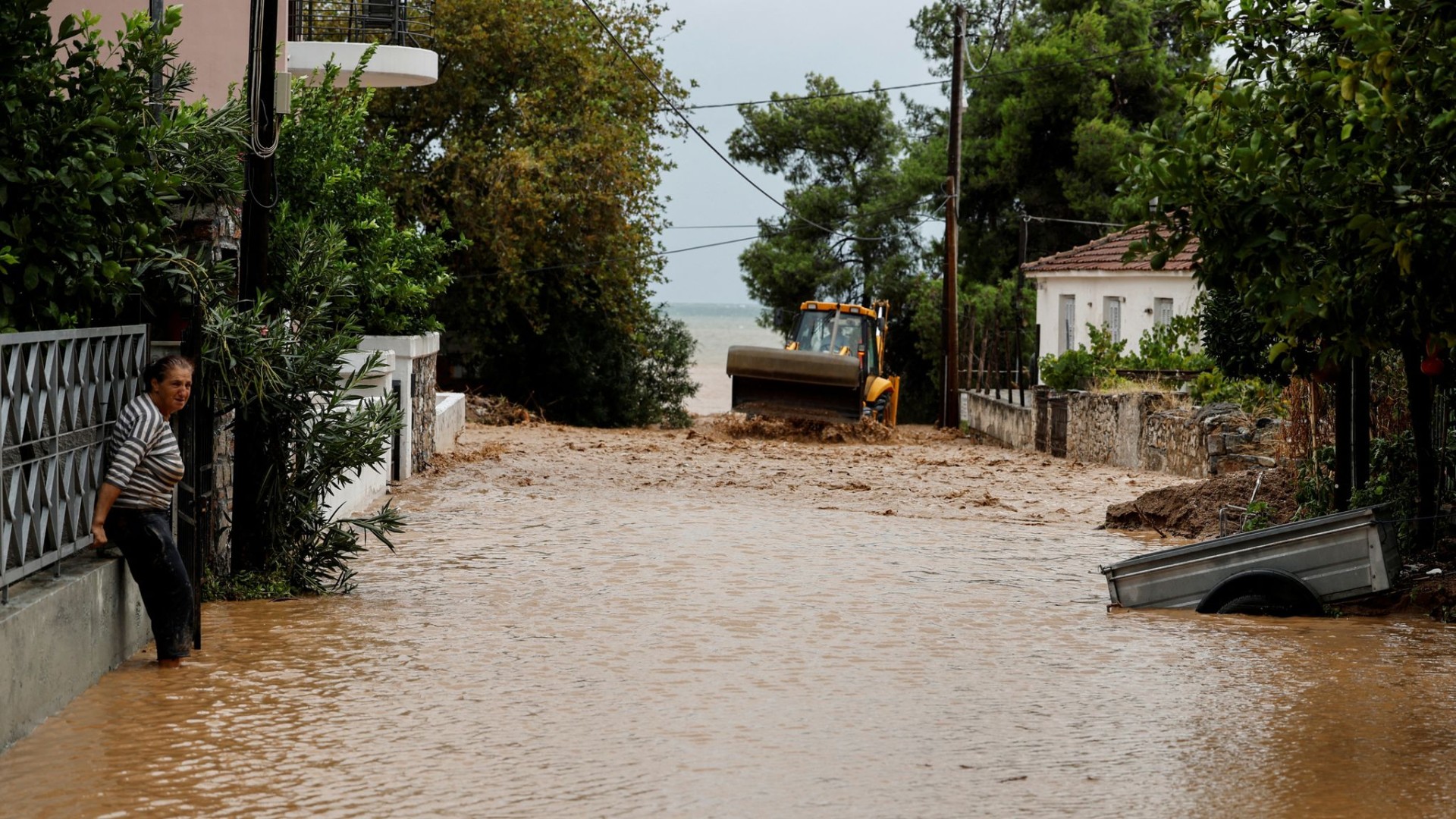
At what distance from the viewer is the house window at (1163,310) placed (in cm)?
3381

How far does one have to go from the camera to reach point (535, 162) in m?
33.6

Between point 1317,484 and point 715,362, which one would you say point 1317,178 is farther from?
point 715,362

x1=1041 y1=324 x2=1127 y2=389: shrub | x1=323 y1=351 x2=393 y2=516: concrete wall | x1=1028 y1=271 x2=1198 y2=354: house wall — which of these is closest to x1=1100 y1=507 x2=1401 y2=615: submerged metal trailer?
x1=323 y1=351 x2=393 y2=516: concrete wall

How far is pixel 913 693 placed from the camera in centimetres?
895

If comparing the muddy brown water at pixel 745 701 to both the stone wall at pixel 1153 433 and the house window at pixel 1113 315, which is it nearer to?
the stone wall at pixel 1153 433

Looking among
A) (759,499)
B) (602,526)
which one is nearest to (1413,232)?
(602,526)

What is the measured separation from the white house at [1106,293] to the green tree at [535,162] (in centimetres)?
991

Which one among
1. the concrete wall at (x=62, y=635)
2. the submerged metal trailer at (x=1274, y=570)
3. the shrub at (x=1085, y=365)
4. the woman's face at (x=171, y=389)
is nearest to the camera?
the concrete wall at (x=62, y=635)

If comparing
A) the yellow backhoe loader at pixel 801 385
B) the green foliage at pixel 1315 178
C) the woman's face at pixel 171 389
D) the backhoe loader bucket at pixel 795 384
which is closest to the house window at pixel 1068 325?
the yellow backhoe loader at pixel 801 385

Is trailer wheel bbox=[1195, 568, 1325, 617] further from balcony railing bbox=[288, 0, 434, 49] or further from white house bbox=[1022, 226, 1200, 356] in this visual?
white house bbox=[1022, 226, 1200, 356]

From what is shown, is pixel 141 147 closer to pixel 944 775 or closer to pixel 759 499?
pixel 944 775

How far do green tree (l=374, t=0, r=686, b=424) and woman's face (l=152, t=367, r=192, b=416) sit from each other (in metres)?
24.6

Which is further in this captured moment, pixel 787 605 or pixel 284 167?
pixel 284 167

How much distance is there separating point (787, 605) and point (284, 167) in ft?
29.8
